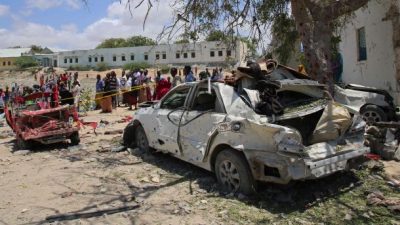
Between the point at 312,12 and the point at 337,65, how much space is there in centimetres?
778

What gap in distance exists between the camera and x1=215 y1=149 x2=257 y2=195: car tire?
19.1 feet

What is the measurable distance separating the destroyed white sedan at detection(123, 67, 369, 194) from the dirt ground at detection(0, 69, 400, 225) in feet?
1.24

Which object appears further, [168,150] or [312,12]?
[312,12]

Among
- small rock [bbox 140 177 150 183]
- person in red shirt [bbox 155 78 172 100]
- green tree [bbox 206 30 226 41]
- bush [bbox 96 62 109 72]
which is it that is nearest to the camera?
small rock [bbox 140 177 150 183]

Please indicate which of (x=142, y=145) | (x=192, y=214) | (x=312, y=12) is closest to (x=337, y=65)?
(x=312, y=12)

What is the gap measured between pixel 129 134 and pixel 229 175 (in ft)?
12.4

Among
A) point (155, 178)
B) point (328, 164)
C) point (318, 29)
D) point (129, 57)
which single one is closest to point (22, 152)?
point (155, 178)

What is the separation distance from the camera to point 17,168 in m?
8.80

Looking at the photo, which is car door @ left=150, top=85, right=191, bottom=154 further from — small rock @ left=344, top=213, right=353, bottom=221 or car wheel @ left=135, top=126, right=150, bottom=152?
small rock @ left=344, top=213, right=353, bottom=221

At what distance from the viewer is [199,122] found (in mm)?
6750

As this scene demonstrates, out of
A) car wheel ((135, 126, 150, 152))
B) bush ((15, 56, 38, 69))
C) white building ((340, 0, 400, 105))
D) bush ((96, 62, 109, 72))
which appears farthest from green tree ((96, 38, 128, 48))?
car wheel ((135, 126, 150, 152))

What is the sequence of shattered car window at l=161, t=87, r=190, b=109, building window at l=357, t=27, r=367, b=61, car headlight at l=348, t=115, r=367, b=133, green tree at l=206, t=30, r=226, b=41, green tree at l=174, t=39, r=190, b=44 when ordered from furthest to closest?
building window at l=357, t=27, r=367, b=61 < green tree at l=206, t=30, r=226, b=41 < green tree at l=174, t=39, r=190, b=44 < shattered car window at l=161, t=87, r=190, b=109 < car headlight at l=348, t=115, r=367, b=133

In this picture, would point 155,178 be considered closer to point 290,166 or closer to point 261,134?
point 261,134

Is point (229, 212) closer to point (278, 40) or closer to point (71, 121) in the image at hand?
point (71, 121)
